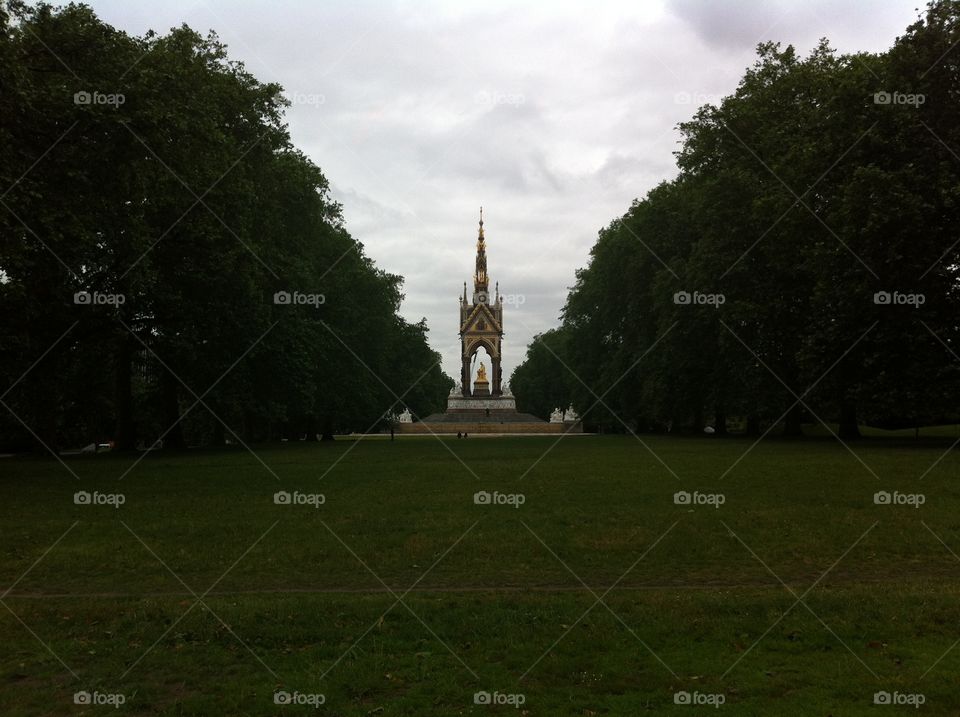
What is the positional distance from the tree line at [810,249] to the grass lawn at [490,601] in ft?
38.4

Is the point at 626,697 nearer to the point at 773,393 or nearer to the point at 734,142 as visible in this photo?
the point at 773,393

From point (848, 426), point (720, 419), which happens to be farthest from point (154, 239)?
point (720, 419)

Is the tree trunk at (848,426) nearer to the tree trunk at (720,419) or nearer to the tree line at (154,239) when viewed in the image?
the tree trunk at (720,419)

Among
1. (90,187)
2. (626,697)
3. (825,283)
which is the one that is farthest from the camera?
(825,283)

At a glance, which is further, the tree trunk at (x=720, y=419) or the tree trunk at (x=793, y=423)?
the tree trunk at (x=720, y=419)

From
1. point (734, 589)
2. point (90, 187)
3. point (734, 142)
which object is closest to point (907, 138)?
point (734, 142)

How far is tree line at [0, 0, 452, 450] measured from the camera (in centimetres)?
1897

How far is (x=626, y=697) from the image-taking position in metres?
6.34

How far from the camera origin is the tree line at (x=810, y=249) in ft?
85.1

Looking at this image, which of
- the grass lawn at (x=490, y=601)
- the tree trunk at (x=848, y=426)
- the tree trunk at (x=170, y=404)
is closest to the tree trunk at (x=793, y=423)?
the tree trunk at (x=848, y=426)

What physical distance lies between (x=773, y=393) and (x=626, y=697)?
33421 millimetres

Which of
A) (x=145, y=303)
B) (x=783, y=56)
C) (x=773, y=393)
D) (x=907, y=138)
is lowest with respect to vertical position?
(x=773, y=393)

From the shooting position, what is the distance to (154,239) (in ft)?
84.3

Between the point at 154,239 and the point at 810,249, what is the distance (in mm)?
23360
